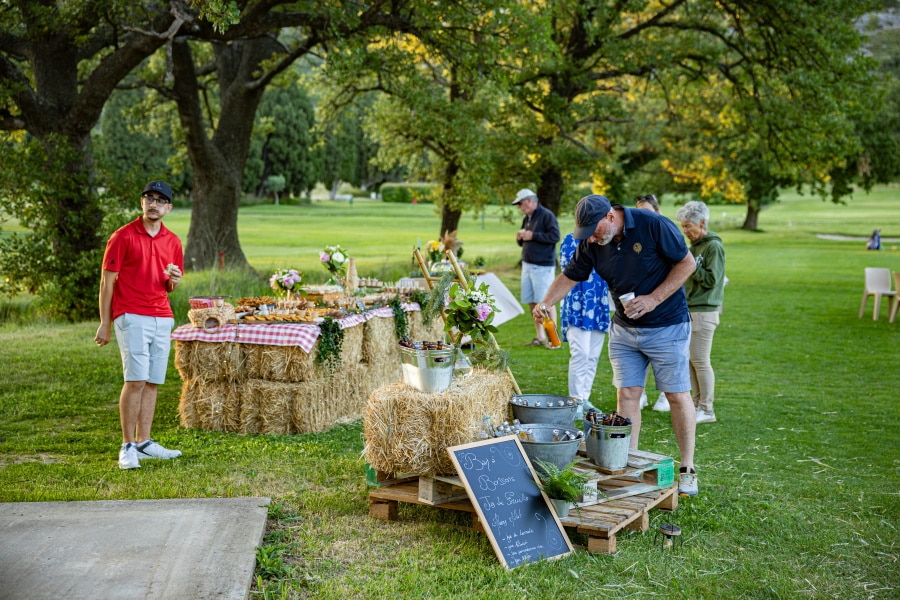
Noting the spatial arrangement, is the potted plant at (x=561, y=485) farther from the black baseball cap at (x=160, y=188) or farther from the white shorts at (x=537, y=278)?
the white shorts at (x=537, y=278)

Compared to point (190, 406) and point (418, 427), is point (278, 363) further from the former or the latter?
point (418, 427)

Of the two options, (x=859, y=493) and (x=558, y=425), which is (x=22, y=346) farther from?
(x=859, y=493)

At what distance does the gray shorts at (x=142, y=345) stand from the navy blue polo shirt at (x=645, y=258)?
322cm

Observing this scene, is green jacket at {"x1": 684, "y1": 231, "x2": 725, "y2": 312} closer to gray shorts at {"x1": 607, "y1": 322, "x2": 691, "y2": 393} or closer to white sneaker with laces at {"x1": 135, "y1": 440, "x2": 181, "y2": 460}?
gray shorts at {"x1": 607, "y1": 322, "x2": 691, "y2": 393}

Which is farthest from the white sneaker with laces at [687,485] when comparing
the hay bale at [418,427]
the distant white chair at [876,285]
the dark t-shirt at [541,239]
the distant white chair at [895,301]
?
the distant white chair at [876,285]

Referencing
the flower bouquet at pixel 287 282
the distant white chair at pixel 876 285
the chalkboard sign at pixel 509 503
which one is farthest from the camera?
the distant white chair at pixel 876 285

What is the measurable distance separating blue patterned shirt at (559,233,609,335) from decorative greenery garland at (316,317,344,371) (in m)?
2.09

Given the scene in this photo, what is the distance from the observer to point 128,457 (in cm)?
628

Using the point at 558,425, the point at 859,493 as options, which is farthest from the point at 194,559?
the point at 859,493

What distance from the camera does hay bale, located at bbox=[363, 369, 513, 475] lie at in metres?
5.03

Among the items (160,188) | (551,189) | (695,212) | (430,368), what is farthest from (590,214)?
(551,189)

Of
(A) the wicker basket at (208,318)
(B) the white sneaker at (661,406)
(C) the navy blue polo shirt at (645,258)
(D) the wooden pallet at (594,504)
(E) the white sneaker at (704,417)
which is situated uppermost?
(C) the navy blue polo shirt at (645,258)

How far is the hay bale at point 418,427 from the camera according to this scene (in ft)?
16.5

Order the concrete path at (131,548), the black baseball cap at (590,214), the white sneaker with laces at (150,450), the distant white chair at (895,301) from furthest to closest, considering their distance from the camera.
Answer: the distant white chair at (895,301), the white sneaker with laces at (150,450), the black baseball cap at (590,214), the concrete path at (131,548)
